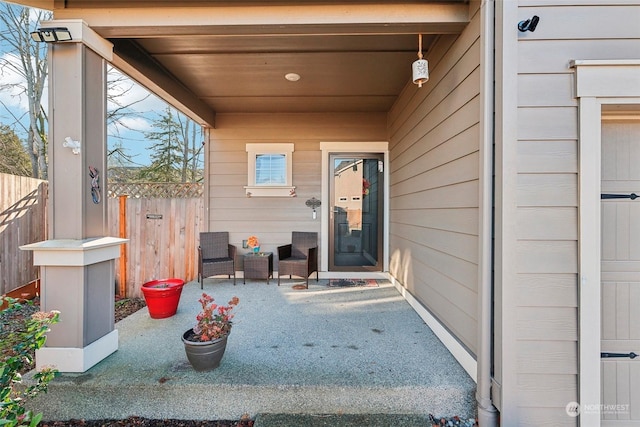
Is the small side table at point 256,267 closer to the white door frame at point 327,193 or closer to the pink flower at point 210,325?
the white door frame at point 327,193

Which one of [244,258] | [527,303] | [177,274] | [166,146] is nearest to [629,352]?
[527,303]

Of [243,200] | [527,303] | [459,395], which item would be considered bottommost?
[459,395]

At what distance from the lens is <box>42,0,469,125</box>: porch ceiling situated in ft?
6.45

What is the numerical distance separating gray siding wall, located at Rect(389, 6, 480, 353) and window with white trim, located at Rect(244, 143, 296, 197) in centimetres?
190

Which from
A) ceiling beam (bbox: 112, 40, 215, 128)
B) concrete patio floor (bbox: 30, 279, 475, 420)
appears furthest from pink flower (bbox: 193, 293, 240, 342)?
ceiling beam (bbox: 112, 40, 215, 128)

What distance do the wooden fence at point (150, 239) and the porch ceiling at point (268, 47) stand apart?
1536 mm

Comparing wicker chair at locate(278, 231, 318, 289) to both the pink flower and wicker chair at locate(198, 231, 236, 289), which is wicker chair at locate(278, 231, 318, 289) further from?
the pink flower

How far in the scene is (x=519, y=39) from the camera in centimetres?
159

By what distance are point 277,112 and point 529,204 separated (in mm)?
3850

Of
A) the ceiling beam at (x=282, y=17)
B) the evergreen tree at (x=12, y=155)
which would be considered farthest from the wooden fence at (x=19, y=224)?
the evergreen tree at (x=12, y=155)

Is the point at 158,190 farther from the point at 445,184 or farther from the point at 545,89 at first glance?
the point at 545,89

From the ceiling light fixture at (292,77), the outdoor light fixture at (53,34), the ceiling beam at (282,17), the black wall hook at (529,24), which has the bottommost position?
the black wall hook at (529,24)

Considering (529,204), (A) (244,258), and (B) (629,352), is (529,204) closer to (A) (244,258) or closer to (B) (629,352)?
(B) (629,352)

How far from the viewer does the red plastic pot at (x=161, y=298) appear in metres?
2.69
